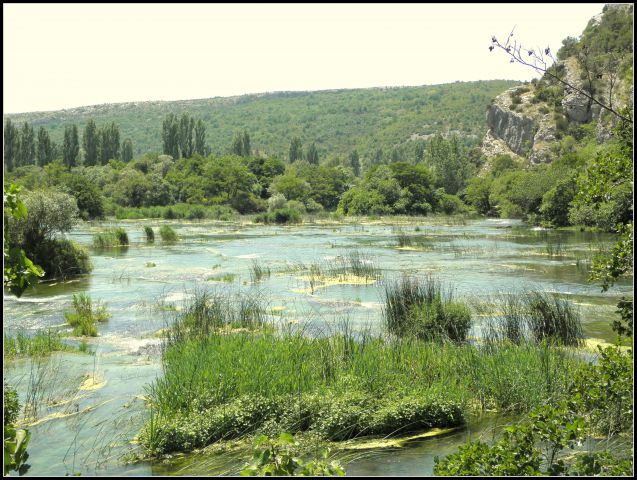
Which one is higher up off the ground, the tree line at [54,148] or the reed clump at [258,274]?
the tree line at [54,148]

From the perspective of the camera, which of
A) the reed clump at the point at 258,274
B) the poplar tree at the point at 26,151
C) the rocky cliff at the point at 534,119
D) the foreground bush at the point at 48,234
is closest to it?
the reed clump at the point at 258,274

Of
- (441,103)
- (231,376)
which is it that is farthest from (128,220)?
(441,103)

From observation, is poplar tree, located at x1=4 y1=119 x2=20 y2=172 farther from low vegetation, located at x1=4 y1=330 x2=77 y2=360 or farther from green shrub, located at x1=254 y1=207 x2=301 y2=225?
low vegetation, located at x1=4 y1=330 x2=77 y2=360

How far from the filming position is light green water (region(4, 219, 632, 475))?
832 centimetres

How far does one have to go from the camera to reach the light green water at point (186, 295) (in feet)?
27.3

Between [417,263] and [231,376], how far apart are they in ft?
67.6

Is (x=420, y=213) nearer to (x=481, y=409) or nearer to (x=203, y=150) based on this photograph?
(x=203, y=150)

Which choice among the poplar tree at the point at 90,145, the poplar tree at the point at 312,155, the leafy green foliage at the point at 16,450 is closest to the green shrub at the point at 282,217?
the poplar tree at the point at 90,145

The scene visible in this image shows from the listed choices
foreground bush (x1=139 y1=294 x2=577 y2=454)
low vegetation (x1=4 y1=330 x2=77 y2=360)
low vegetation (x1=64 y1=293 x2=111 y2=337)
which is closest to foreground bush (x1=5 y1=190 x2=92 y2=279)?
low vegetation (x1=64 y1=293 x2=111 y2=337)

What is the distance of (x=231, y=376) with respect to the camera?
364 inches

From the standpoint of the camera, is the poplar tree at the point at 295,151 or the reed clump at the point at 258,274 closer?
the reed clump at the point at 258,274

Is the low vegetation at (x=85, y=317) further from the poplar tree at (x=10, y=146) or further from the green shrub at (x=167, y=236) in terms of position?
the poplar tree at (x=10, y=146)

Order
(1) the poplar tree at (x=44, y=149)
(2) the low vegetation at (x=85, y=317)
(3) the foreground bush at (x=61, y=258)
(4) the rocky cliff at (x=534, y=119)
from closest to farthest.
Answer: (2) the low vegetation at (x=85, y=317), (3) the foreground bush at (x=61, y=258), (4) the rocky cliff at (x=534, y=119), (1) the poplar tree at (x=44, y=149)

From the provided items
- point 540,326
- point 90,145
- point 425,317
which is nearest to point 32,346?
point 425,317
